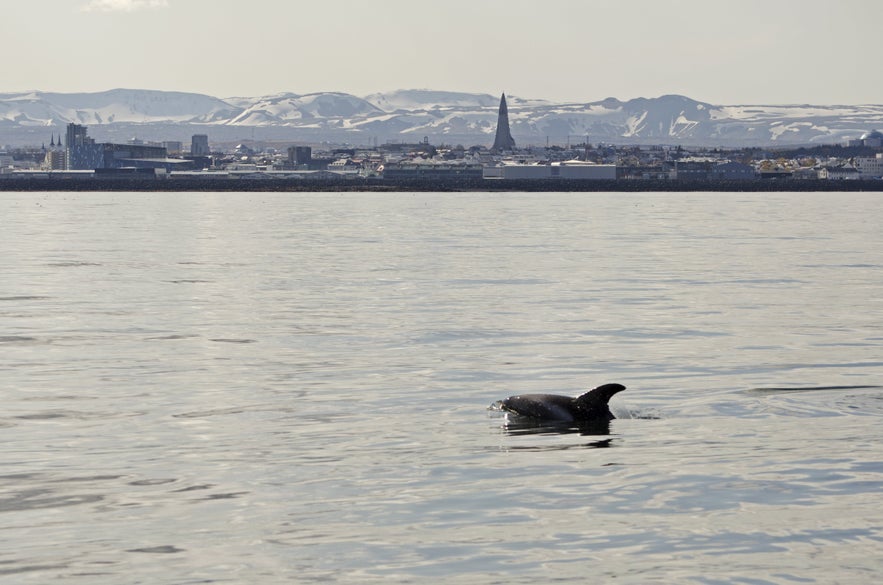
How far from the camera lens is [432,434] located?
23.5 meters

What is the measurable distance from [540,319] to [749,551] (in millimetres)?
26093

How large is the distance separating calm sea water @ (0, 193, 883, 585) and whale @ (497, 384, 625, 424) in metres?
0.53

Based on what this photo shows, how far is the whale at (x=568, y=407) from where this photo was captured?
2444cm

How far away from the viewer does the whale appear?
80.2 ft

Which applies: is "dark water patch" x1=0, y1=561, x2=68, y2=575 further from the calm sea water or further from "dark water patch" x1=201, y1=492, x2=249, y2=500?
"dark water patch" x1=201, y1=492, x2=249, y2=500

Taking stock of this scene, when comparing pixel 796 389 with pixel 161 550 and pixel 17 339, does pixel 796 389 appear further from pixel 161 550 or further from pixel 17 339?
pixel 17 339

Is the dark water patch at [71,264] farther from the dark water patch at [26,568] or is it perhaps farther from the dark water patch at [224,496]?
the dark water patch at [26,568]

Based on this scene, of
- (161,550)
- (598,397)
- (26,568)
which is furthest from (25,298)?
(26,568)

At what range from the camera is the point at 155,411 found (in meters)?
25.6

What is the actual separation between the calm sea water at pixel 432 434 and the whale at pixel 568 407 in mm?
526

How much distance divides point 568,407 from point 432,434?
2.57m

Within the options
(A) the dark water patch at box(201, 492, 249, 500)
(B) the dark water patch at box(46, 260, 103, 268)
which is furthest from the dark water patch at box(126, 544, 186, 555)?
(B) the dark water patch at box(46, 260, 103, 268)

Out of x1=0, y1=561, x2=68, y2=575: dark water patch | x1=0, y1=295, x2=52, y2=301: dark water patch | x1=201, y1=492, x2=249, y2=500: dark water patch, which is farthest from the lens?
x1=0, y1=295, x2=52, y2=301: dark water patch

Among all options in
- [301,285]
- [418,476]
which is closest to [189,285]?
[301,285]
